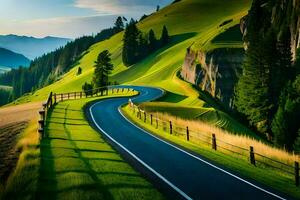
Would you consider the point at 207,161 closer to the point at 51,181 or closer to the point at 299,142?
the point at 51,181

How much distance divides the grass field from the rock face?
70.7m

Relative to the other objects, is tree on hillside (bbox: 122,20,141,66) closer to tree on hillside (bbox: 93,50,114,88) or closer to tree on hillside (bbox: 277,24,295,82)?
tree on hillside (bbox: 93,50,114,88)

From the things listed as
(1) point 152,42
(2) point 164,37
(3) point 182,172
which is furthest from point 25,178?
(2) point 164,37

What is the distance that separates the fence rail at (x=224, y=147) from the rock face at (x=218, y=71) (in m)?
48.3

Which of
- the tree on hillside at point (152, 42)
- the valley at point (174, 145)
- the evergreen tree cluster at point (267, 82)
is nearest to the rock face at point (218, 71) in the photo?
the valley at point (174, 145)

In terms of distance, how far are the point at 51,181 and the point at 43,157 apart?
444cm

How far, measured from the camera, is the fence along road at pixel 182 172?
15289 millimetres

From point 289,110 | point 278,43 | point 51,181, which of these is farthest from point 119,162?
point 278,43

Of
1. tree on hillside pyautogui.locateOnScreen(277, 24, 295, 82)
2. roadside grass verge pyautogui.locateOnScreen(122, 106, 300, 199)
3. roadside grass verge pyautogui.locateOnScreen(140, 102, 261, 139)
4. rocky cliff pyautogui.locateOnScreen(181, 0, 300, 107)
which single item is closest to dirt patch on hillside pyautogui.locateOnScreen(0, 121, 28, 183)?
roadside grass verge pyautogui.locateOnScreen(122, 106, 300, 199)

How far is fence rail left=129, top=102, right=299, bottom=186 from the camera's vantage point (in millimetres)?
20650

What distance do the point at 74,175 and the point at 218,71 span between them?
8109 cm

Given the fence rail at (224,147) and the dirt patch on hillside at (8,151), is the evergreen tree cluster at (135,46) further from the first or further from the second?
the dirt patch on hillside at (8,151)

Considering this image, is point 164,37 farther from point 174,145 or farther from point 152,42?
point 174,145

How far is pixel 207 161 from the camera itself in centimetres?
2125
